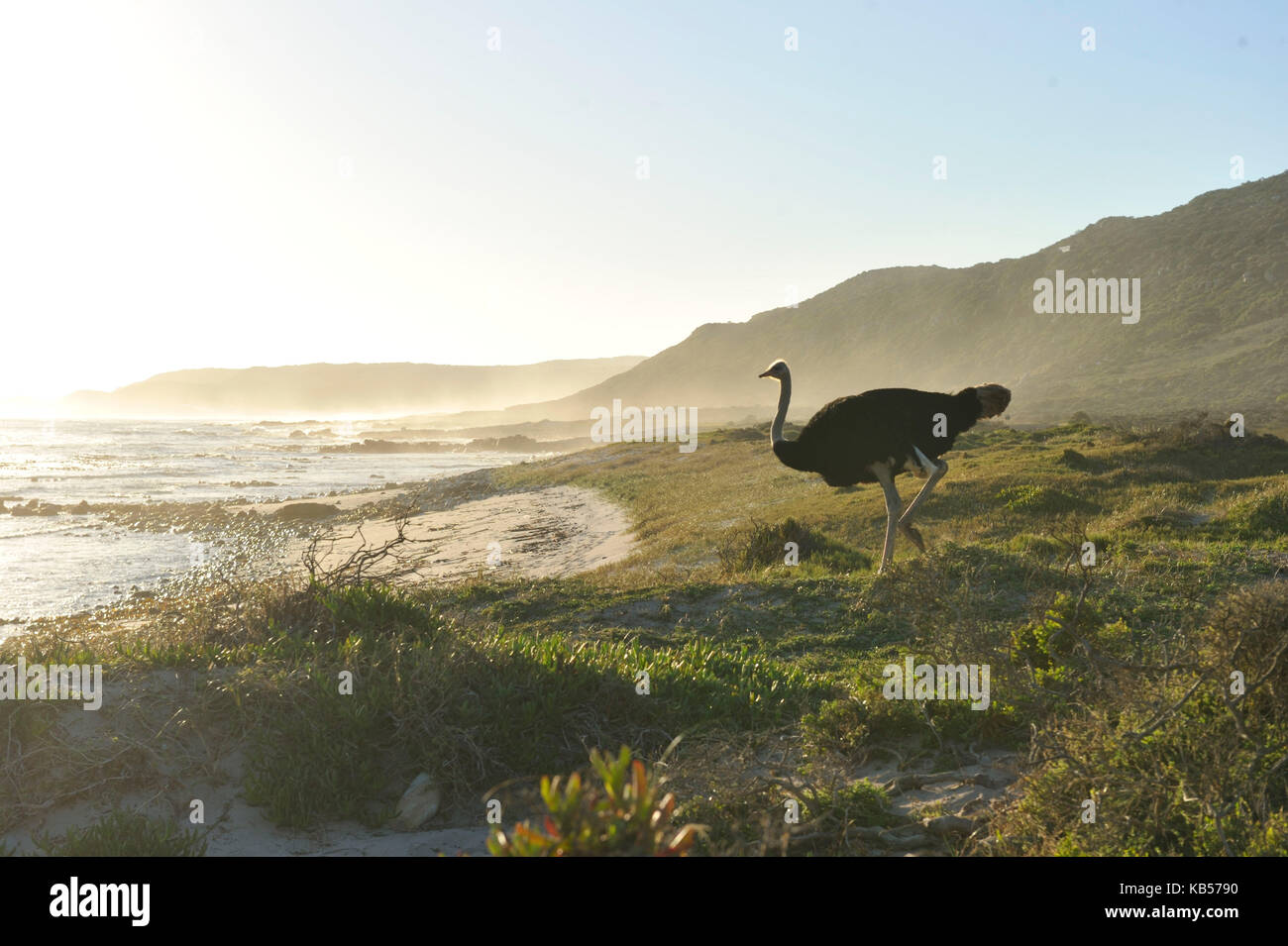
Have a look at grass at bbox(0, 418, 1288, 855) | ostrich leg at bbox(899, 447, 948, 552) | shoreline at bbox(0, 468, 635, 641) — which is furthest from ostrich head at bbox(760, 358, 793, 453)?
shoreline at bbox(0, 468, 635, 641)

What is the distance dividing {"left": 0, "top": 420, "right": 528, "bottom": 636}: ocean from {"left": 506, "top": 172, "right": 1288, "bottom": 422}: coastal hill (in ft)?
182

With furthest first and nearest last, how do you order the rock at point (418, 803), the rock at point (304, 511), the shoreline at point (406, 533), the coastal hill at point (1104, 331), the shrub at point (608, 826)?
the coastal hill at point (1104, 331), the rock at point (304, 511), the shoreline at point (406, 533), the rock at point (418, 803), the shrub at point (608, 826)

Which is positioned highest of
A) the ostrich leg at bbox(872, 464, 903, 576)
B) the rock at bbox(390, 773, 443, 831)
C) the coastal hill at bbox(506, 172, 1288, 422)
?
the coastal hill at bbox(506, 172, 1288, 422)

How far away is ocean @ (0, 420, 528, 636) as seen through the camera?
20781mm

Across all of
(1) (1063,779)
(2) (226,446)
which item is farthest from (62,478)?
(1) (1063,779)

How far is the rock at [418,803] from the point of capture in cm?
521

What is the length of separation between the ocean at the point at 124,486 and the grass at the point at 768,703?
523 inches

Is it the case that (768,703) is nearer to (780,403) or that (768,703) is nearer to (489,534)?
(780,403)

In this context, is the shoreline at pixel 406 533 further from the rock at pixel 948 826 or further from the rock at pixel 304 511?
the rock at pixel 948 826

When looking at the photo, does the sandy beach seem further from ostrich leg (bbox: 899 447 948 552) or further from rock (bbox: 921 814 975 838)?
rock (bbox: 921 814 975 838)

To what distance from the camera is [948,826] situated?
461 cm

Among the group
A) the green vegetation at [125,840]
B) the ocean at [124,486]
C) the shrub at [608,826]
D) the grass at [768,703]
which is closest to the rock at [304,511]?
the ocean at [124,486]
